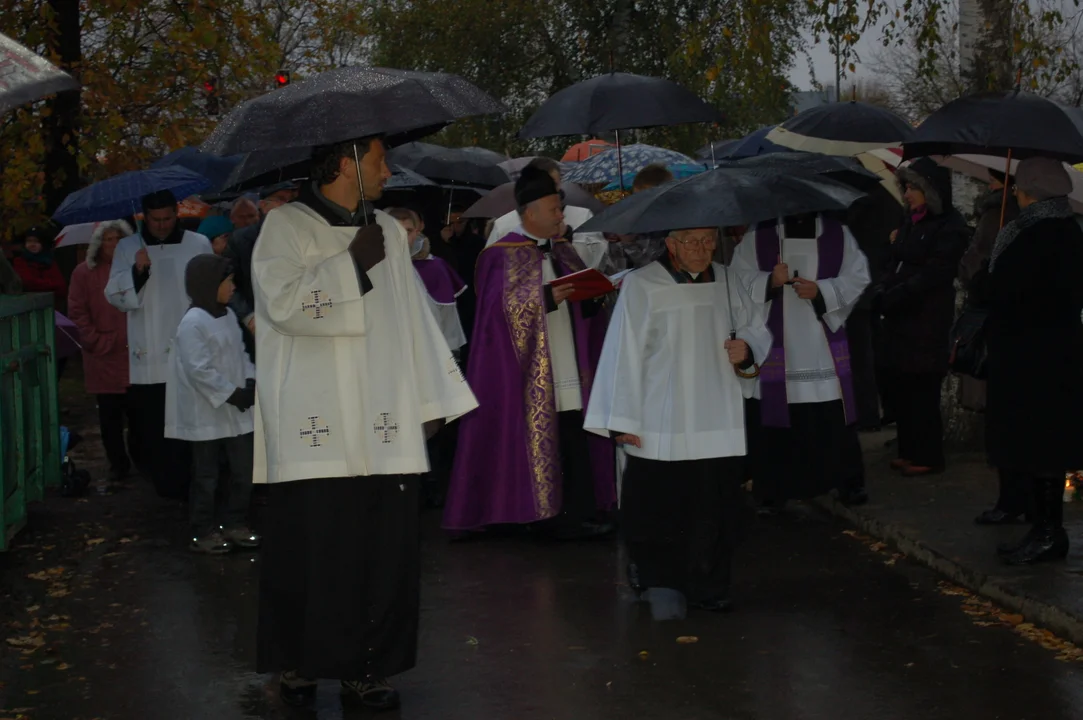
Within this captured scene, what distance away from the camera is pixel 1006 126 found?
7883 mm

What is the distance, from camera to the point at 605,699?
5961mm

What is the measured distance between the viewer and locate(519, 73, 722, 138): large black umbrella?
35.6 ft

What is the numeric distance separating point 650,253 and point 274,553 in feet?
11.8

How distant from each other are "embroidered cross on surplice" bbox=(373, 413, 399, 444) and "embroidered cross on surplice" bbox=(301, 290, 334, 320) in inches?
17.0

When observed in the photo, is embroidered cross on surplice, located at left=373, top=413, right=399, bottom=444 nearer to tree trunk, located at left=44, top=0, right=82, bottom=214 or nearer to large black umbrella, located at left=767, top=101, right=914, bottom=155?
large black umbrella, located at left=767, top=101, right=914, bottom=155

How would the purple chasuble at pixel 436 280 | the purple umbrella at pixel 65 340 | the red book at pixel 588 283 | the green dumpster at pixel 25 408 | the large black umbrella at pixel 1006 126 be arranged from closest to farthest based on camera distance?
the large black umbrella at pixel 1006 126 → the red book at pixel 588 283 → the green dumpster at pixel 25 408 → the purple chasuble at pixel 436 280 → the purple umbrella at pixel 65 340

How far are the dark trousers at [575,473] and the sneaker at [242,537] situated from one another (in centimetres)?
171

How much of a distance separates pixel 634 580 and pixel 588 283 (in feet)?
5.86

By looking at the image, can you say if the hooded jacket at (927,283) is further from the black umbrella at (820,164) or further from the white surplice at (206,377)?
the white surplice at (206,377)

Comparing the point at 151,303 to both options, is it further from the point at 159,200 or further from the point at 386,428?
the point at 386,428

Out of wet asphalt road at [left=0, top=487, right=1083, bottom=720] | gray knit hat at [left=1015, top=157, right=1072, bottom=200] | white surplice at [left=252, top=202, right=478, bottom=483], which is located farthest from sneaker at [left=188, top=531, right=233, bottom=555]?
gray knit hat at [left=1015, top=157, right=1072, bottom=200]

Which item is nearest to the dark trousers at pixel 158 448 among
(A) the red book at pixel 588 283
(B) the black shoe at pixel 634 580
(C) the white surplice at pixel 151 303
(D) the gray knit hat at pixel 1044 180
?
(C) the white surplice at pixel 151 303

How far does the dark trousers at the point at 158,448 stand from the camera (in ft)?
33.5

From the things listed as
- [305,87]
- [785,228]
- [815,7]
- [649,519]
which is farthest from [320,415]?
[815,7]
